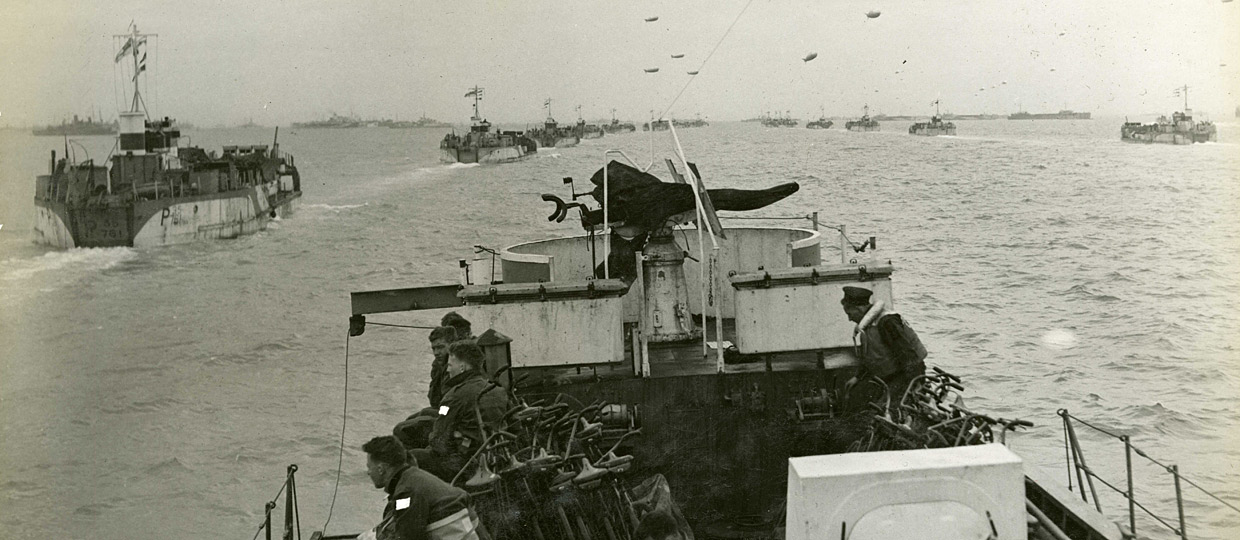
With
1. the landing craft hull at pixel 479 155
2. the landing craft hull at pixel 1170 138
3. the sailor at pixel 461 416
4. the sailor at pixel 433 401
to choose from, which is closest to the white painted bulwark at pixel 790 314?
the sailor at pixel 433 401

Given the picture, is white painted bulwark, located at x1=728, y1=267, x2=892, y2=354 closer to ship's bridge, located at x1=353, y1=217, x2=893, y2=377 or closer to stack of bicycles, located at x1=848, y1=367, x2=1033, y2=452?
ship's bridge, located at x1=353, y1=217, x2=893, y2=377

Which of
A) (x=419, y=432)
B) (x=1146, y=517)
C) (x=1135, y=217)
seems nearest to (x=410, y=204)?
(x=1135, y=217)

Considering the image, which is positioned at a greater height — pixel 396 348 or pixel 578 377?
pixel 578 377

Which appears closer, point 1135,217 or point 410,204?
point 1135,217

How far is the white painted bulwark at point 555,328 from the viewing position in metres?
9.52

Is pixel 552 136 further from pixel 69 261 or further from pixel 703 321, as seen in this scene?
pixel 703 321

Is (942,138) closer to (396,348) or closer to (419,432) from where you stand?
(396,348)

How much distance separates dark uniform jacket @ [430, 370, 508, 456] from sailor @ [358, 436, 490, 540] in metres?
1.37

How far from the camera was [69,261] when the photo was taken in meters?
44.2

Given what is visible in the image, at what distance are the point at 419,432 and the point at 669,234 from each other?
430 cm

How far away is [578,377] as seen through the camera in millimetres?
9594

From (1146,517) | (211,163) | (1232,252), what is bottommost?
(1146,517)

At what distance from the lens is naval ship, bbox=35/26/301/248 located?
46094 millimetres

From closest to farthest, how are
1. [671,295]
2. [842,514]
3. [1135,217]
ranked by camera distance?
[842,514]
[671,295]
[1135,217]
